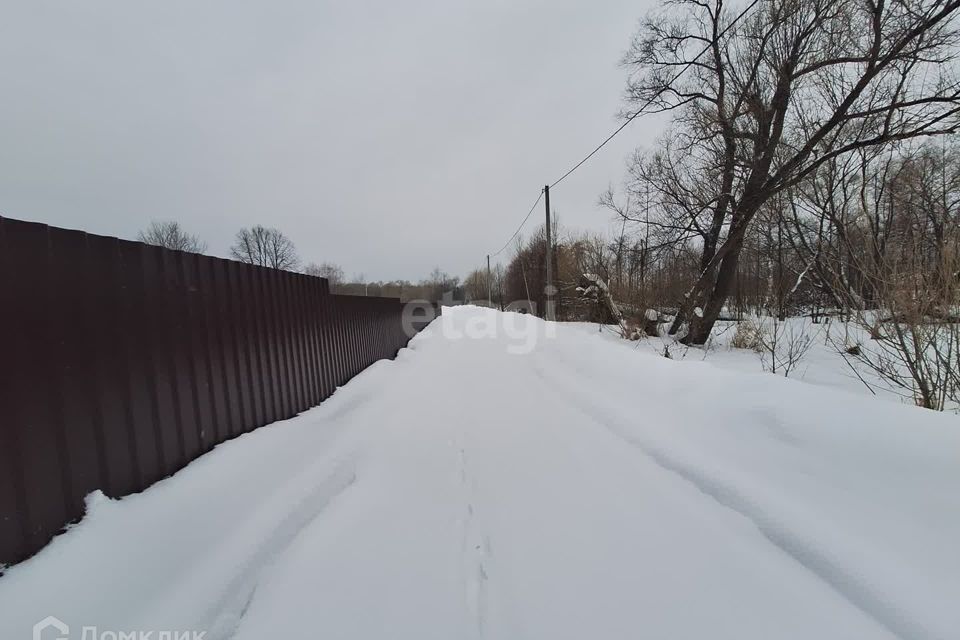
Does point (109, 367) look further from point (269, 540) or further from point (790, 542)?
point (790, 542)

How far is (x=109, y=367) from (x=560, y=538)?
2.84 metres

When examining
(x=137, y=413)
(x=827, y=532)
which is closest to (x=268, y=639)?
(x=137, y=413)

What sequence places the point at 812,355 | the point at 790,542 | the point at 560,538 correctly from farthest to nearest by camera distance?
the point at 812,355 → the point at 560,538 → the point at 790,542

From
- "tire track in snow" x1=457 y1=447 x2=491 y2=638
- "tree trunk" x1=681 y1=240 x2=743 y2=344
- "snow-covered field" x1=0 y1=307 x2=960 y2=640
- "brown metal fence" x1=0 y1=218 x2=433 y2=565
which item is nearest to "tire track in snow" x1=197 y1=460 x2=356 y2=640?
"snow-covered field" x1=0 y1=307 x2=960 y2=640

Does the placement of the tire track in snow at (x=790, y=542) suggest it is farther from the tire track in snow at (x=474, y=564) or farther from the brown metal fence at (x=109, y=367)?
the brown metal fence at (x=109, y=367)

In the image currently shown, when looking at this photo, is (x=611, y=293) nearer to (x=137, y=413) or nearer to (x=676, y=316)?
(x=676, y=316)

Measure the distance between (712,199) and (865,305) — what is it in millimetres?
7793

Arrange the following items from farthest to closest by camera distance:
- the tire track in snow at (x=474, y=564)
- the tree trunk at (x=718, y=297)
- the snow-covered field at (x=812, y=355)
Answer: the tree trunk at (x=718, y=297) < the snow-covered field at (x=812, y=355) < the tire track in snow at (x=474, y=564)

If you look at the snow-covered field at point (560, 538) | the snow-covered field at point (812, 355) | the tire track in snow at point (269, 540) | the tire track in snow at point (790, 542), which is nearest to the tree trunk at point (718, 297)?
the snow-covered field at point (812, 355)

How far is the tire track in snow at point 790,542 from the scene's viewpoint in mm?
1354

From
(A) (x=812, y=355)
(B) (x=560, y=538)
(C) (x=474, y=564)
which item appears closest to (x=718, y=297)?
(A) (x=812, y=355)

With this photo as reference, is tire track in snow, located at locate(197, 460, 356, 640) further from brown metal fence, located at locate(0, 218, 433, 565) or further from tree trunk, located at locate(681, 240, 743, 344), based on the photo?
tree trunk, located at locate(681, 240, 743, 344)

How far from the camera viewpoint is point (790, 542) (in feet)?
5.70

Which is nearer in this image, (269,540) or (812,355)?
(269,540)
